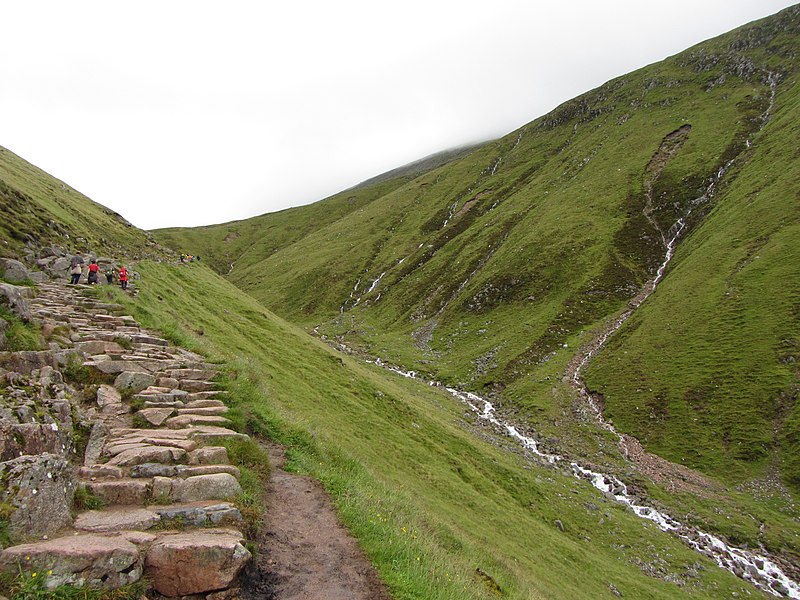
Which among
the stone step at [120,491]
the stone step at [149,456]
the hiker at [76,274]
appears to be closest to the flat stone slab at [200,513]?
the stone step at [120,491]

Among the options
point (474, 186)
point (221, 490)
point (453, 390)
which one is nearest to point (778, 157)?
point (453, 390)

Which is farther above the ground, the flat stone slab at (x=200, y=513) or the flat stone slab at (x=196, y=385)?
the flat stone slab at (x=196, y=385)

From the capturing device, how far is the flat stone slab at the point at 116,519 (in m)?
8.89

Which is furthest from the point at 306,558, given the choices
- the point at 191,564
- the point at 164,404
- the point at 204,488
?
the point at 164,404

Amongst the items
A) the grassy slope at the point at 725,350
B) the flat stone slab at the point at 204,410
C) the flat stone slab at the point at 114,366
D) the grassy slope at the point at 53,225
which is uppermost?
the grassy slope at the point at 53,225

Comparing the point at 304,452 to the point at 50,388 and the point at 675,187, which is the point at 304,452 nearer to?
the point at 50,388

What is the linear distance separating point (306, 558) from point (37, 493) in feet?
19.1

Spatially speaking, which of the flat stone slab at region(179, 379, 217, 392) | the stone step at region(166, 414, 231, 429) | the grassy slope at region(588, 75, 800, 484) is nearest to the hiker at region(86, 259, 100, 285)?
the flat stone slab at region(179, 379, 217, 392)

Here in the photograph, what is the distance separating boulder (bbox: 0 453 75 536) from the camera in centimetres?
791

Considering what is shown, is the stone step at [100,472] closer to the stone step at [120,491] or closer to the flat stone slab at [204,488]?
the stone step at [120,491]

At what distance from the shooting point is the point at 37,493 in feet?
27.3

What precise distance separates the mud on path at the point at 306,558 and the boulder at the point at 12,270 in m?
20.0

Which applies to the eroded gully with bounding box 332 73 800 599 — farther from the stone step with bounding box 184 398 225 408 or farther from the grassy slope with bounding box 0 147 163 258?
the grassy slope with bounding box 0 147 163 258

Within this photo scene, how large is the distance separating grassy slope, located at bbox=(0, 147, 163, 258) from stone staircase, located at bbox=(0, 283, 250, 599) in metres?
13.0
